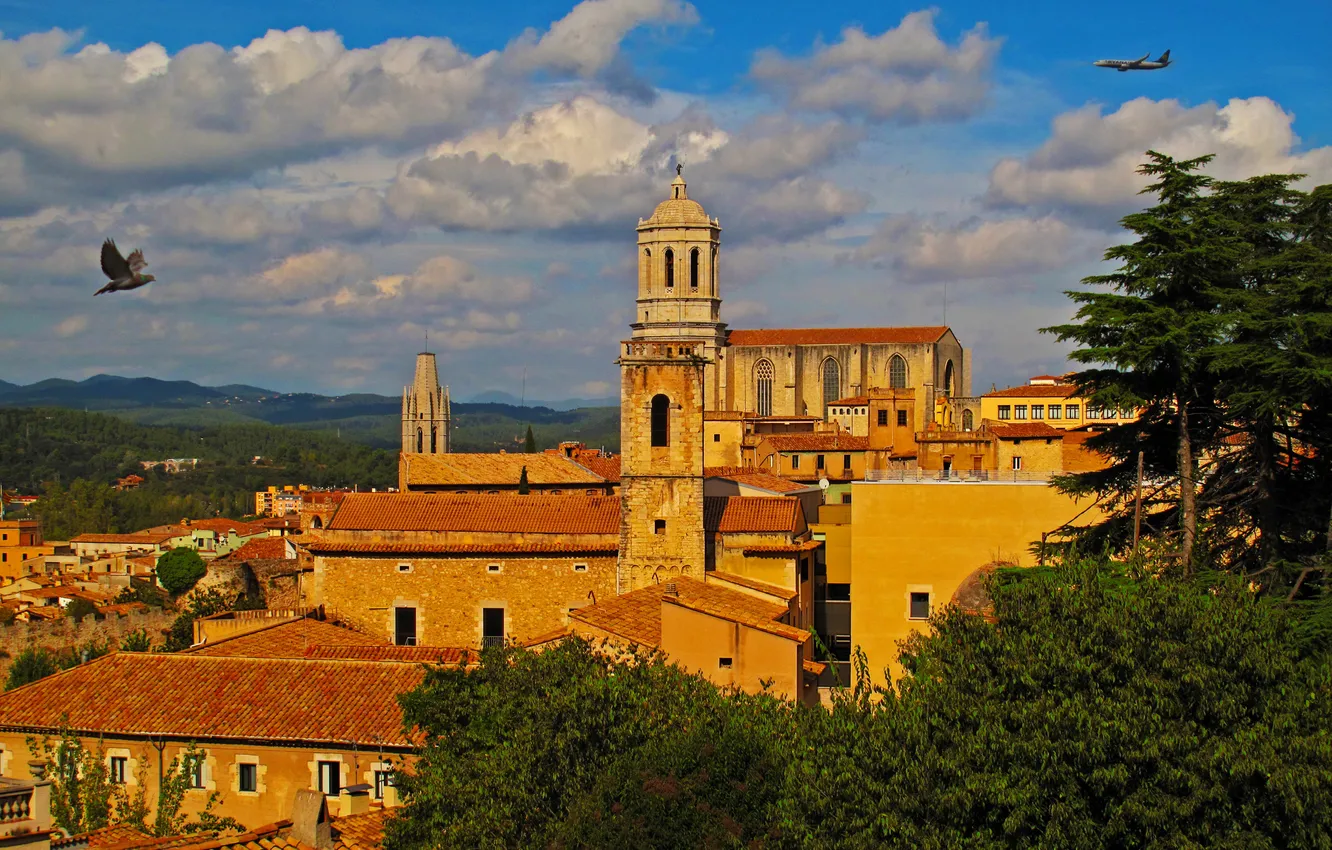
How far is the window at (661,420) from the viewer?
31.6 m

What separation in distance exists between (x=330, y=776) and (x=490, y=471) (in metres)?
37.8

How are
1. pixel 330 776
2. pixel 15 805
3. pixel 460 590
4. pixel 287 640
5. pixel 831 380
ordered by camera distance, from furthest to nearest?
pixel 831 380
pixel 460 590
pixel 287 640
pixel 330 776
pixel 15 805

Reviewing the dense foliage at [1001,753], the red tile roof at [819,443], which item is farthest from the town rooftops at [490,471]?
the dense foliage at [1001,753]

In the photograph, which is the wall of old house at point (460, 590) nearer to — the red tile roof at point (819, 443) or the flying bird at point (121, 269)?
the flying bird at point (121, 269)

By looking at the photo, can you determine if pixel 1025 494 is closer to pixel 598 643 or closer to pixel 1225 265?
pixel 1225 265

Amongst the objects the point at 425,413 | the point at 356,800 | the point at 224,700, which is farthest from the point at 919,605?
the point at 425,413

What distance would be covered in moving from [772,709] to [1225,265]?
8405 millimetres

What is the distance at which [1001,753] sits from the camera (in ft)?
45.4

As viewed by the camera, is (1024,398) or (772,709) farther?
(1024,398)

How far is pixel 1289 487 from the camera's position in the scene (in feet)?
63.0

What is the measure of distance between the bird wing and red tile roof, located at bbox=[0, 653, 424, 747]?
931cm

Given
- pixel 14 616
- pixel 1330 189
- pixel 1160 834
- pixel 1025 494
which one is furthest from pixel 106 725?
pixel 14 616

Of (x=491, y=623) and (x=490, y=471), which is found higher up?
(x=490, y=471)

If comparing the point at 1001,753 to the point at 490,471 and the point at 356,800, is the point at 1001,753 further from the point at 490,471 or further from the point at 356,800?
the point at 490,471
